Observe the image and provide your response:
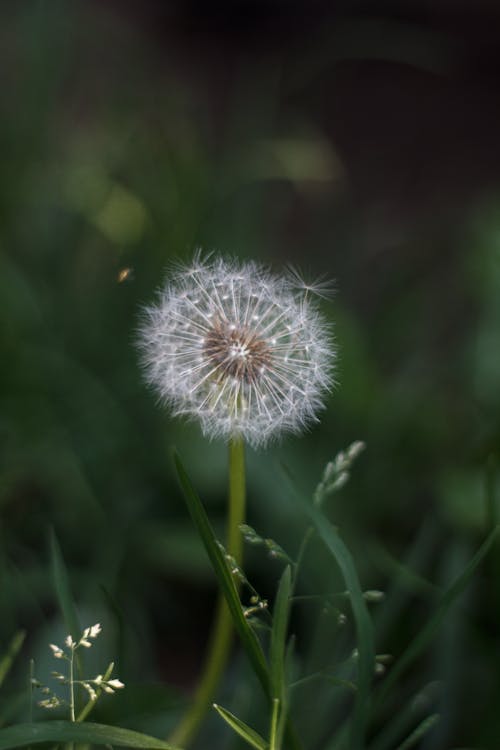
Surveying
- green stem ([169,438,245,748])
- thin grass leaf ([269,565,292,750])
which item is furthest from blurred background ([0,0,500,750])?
thin grass leaf ([269,565,292,750])

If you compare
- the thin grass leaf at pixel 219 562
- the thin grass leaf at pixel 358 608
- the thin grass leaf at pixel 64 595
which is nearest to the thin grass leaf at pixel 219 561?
the thin grass leaf at pixel 219 562

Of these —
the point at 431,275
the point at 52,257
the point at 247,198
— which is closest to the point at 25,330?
the point at 52,257

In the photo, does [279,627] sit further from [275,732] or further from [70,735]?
[70,735]

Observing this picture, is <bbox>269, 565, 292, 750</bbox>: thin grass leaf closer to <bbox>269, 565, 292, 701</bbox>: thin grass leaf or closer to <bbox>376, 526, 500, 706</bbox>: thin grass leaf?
<bbox>269, 565, 292, 701</bbox>: thin grass leaf

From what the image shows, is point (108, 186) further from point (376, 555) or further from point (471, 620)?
point (471, 620)

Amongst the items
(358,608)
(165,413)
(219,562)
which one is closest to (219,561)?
(219,562)
